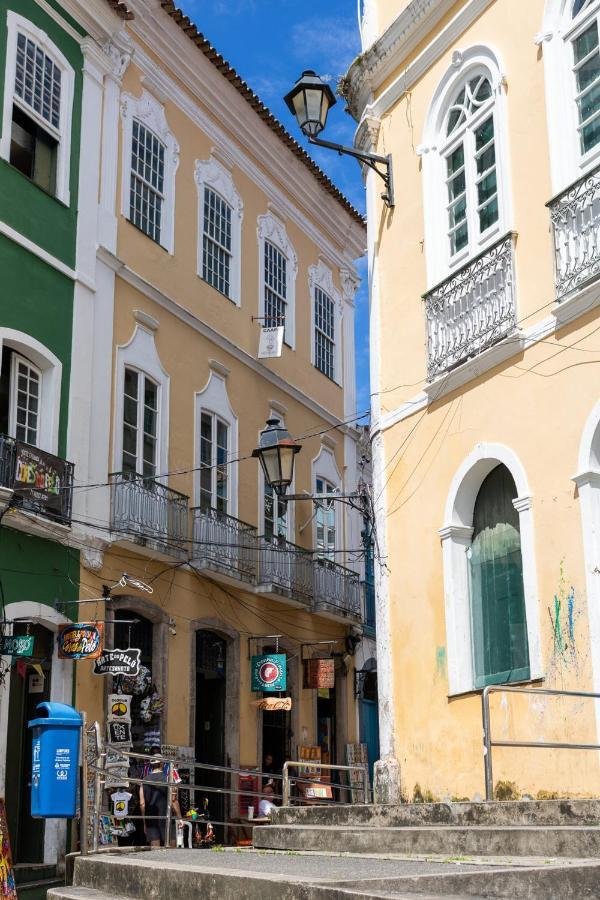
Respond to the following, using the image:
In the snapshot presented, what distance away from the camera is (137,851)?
9062 mm

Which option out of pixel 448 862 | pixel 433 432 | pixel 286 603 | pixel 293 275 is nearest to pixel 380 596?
pixel 433 432

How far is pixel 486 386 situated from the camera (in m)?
10.8

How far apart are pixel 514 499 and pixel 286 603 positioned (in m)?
11.3

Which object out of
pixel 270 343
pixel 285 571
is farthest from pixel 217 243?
pixel 285 571

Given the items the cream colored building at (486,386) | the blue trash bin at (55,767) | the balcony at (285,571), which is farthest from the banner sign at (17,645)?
the balcony at (285,571)

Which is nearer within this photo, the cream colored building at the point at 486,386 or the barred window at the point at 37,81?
the cream colored building at the point at 486,386

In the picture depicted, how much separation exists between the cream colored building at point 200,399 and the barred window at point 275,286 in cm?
6

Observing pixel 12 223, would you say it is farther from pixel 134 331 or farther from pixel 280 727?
pixel 280 727

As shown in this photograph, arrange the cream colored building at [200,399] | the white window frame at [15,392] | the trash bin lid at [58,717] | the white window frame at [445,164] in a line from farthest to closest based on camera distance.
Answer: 1. the cream colored building at [200,399]
2. the white window frame at [15,392]
3. the white window frame at [445,164]
4. the trash bin lid at [58,717]

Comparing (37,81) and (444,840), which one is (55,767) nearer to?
(444,840)

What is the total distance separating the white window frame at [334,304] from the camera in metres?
24.7

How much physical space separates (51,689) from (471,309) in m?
7.77

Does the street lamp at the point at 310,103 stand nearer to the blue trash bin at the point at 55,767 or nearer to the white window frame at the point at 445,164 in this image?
the white window frame at the point at 445,164

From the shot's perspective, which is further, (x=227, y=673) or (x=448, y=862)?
(x=227, y=673)
